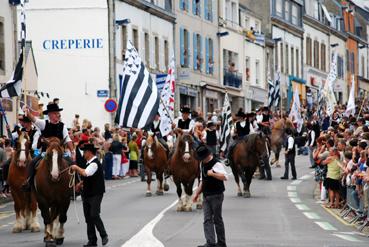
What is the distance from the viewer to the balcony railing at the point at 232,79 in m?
71.9

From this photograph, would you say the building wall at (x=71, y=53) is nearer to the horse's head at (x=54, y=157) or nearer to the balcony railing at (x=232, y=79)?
the balcony railing at (x=232, y=79)

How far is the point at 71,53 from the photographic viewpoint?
52.4m

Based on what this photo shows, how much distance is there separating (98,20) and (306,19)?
4304 cm

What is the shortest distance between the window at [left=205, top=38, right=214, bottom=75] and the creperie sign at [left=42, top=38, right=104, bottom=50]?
17.4 metres

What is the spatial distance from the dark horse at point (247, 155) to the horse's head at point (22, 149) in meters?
9.08

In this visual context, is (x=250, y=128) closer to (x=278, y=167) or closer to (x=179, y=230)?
(x=179, y=230)

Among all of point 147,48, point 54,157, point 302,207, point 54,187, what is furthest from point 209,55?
point 54,157

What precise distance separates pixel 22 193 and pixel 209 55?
48335mm

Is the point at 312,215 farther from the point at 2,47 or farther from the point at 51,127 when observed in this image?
the point at 2,47

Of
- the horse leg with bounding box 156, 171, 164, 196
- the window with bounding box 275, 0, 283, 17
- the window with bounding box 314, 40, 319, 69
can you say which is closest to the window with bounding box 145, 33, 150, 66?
the window with bounding box 275, 0, 283, 17

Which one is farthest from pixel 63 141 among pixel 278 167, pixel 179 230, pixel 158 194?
pixel 278 167

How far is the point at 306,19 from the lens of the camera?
305 ft

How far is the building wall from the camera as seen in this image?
52.1 metres

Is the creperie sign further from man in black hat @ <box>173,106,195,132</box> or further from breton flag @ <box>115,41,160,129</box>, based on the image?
man in black hat @ <box>173,106,195,132</box>
